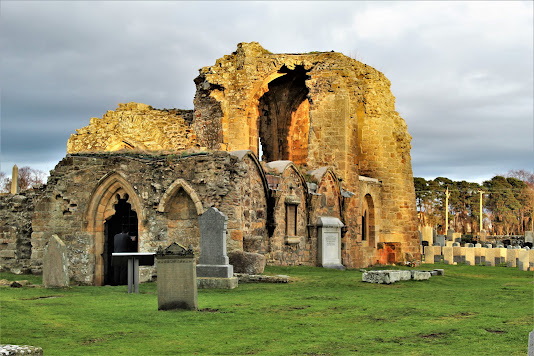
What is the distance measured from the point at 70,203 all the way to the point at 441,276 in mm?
10365

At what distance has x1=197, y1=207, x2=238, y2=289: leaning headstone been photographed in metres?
14.3

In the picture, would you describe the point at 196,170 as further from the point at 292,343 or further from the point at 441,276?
the point at 292,343

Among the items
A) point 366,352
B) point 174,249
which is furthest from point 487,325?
point 174,249

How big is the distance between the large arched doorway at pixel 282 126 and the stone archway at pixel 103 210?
45.4 feet

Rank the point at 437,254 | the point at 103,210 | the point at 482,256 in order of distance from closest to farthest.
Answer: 1. the point at 103,210
2. the point at 482,256
3. the point at 437,254

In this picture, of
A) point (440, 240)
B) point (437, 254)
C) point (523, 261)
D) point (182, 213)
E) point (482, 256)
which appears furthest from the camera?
point (440, 240)

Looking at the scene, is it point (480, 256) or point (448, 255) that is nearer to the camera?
point (480, 256)

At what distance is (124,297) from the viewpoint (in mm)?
12719

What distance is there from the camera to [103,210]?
17.9 metres

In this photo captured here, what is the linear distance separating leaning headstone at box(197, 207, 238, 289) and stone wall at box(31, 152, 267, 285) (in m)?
2.71

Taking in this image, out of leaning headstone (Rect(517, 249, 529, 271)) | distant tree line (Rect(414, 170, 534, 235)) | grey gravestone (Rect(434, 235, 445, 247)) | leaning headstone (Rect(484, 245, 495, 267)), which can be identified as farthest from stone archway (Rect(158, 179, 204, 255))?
distant tree line (Rect(414, 170, 534, 235))

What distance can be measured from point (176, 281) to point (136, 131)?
17740 mm

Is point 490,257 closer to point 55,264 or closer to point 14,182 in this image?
point 55,264

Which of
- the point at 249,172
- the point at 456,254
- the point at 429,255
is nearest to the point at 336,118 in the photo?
the point at 456,254
